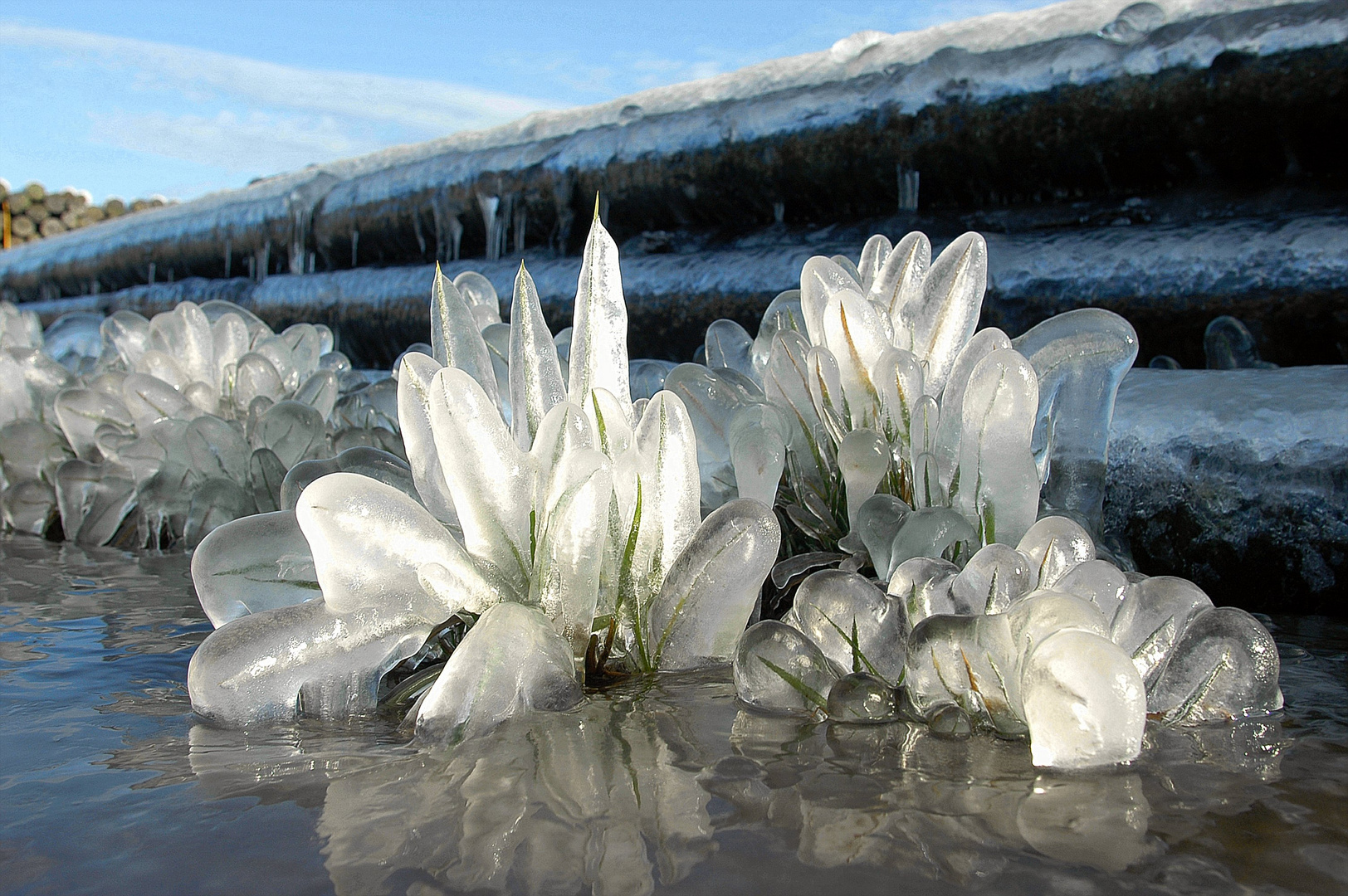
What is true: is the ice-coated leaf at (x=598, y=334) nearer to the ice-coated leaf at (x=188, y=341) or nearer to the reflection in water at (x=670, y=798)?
the reflection in water at (x=670, y=798)

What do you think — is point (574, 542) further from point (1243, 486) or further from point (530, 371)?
point (1243, 486)

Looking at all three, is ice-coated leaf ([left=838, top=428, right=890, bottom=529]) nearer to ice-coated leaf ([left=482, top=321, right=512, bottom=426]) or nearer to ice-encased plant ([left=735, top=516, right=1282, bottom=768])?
ice-encased plant ([left=735, top=516, right=1282, bottom=768])

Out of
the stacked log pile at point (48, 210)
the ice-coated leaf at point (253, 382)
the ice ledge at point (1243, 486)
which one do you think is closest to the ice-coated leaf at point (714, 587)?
the ice ledge at point (1243, 486)

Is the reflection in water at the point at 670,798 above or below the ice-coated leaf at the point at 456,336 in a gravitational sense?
below

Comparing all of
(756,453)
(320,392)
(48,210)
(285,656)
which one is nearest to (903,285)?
(756,453)

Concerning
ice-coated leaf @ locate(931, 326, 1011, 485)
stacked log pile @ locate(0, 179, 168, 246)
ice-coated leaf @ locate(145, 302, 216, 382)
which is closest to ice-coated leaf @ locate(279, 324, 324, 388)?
ice-coated leaf @ locate(145, 302, 216, 382)

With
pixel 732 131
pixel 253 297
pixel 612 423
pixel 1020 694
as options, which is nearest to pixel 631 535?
pixel 612 423
